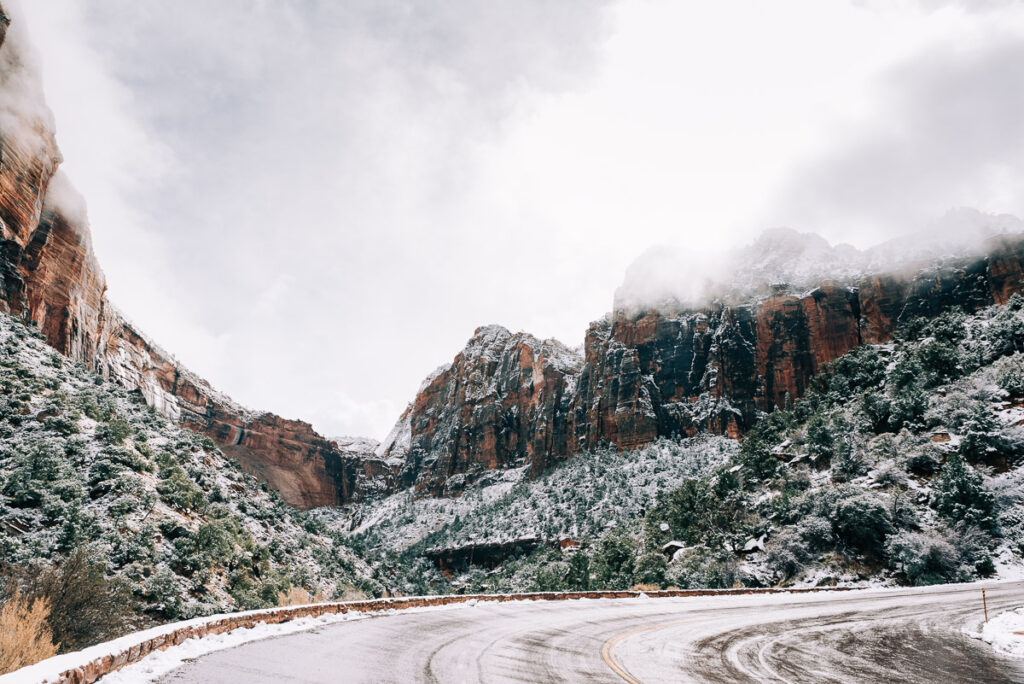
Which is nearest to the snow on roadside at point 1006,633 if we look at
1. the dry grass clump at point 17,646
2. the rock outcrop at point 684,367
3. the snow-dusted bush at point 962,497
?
the snow-dusted bush at point 962,497

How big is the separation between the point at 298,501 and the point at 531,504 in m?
82.4

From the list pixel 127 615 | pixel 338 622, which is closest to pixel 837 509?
pixel 338 622

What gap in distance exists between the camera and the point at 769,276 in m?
130

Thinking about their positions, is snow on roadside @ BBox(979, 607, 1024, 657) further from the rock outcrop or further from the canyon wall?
the rock outcrop

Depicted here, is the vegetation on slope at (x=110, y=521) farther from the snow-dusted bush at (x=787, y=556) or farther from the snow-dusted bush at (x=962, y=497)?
the snow-dusted bush at (x=962, y=497)

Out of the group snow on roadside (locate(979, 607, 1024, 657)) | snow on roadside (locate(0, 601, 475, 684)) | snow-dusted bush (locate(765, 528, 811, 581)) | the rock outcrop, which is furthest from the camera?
the rock outcrop

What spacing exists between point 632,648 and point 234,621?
896 cm

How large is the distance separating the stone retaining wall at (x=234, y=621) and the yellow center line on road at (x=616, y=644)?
24.8ft

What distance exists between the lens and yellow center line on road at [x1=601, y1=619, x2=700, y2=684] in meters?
9.08

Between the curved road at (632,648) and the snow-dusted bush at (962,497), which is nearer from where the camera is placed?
the curved road at (632,648)

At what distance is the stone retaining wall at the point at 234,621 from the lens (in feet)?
22.2

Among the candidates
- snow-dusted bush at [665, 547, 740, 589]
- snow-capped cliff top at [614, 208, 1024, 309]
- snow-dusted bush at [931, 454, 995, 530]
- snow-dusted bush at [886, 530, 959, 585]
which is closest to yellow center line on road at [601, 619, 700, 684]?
snow-dusted bush at [886, 530, 959, 585]

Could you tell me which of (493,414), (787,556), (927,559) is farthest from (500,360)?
(927,559)

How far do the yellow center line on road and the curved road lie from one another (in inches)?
1.1
